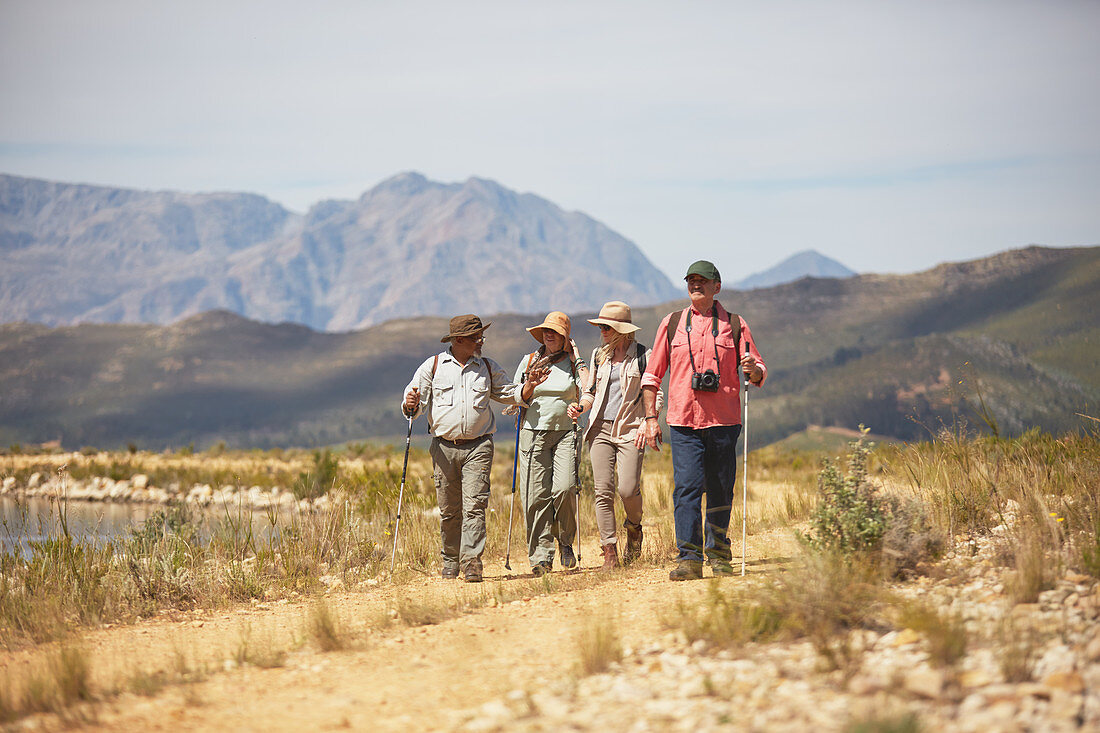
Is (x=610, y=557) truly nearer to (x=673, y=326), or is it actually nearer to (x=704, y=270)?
(x=673, y=326)

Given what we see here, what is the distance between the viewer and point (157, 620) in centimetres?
757

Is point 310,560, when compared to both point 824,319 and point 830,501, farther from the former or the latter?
point 824,319

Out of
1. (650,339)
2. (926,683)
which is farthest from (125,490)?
(650,339)

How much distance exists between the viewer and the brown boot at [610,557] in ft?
27.5

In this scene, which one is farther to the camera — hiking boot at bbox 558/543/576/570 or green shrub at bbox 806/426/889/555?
hiking boot at bbox 558/543/576/570

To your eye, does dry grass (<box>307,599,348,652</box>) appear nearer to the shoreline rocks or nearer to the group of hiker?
the group of hiker

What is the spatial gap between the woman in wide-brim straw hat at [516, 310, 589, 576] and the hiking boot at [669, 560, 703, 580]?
1620 mm

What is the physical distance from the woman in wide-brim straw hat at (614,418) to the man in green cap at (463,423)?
0.63 meters

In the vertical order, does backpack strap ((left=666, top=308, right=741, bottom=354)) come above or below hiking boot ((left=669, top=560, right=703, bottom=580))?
above

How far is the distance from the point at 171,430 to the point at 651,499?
147 m

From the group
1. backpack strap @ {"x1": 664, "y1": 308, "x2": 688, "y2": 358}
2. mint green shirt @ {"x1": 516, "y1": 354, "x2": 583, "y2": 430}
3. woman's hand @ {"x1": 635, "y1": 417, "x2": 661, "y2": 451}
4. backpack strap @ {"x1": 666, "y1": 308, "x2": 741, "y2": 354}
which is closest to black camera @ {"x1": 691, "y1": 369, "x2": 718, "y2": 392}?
backpack strap @ {"x1": 666, "y1": 308, "x2": 741, "y2": 354}

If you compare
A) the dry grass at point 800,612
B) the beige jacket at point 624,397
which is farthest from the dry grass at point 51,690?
the beige jacket at point 624,397

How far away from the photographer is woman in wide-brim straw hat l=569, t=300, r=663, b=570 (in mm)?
8406

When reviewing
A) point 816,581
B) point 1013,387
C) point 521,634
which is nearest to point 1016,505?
point 816,581
